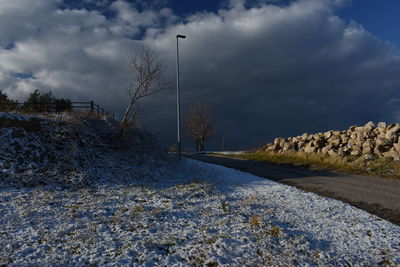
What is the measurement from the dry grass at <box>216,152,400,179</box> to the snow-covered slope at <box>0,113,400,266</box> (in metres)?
7.16

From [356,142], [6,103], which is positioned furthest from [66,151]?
[356,142]

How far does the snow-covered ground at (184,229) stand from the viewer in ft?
15.2

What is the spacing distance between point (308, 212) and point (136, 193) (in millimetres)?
5497

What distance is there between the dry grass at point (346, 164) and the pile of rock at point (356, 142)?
2.54ft

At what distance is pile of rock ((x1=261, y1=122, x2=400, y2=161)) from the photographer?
1737cm

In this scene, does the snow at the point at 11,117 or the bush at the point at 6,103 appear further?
the bush at the point at 6,103

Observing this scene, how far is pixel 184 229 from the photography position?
595cm

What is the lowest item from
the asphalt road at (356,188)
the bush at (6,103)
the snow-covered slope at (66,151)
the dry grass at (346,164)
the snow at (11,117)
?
the asphalt road at (356,188)

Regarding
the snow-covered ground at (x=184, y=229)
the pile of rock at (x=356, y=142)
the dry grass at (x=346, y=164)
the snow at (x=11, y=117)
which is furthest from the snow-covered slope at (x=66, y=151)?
the pile of rock at (x=356, y=142)

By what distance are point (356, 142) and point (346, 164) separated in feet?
13.0

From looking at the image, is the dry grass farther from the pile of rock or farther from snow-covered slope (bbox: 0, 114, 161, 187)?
snow-covered slope (bbox: 0, 114, 161, 187)

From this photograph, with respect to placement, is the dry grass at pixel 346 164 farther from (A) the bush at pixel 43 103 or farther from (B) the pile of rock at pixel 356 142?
(A) the bush at pixel 43 103

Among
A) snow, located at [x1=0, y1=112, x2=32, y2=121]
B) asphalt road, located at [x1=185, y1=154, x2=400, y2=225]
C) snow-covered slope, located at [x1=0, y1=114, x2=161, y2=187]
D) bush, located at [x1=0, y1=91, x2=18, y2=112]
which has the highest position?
bush, located at [x1=0, y1=91, x2=18, y2=112]

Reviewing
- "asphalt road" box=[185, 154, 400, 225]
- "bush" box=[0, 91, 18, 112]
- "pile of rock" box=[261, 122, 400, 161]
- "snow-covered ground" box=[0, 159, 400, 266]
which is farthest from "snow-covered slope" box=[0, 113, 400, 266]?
"bush" box=[0, 91, 18, 112]
